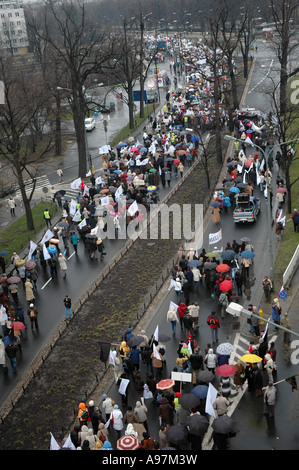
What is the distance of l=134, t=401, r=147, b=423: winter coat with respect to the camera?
1898cm

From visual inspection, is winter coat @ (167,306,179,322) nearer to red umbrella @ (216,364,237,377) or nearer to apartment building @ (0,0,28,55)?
red umbrella @ (216,364,237,377)

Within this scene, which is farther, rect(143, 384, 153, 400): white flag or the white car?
the white car

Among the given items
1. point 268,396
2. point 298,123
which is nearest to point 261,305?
point 268,396

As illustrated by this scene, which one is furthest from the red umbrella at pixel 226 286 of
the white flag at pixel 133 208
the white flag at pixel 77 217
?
the white flag at pixel 77 217

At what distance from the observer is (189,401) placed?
61.0 feet

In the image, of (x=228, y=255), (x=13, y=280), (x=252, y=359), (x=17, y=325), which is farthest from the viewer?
(x=13, y=280)

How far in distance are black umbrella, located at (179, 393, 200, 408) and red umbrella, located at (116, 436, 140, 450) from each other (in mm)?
1901

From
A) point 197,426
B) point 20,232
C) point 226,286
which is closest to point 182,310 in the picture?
point 226,286

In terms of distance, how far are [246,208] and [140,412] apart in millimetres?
18517

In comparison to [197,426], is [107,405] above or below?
below

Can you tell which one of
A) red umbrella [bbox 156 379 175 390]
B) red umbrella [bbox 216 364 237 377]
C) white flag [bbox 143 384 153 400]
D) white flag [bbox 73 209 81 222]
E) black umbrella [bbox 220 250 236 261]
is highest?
red umbrella [bbox 216 364 237 377]

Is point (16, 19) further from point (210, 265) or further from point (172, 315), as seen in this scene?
point (172, 315)

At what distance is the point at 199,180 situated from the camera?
43.9 meters

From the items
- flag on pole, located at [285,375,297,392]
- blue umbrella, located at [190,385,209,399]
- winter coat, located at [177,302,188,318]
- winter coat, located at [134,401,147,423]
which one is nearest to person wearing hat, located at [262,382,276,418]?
flag on pole, located at [285,375,297,392]
